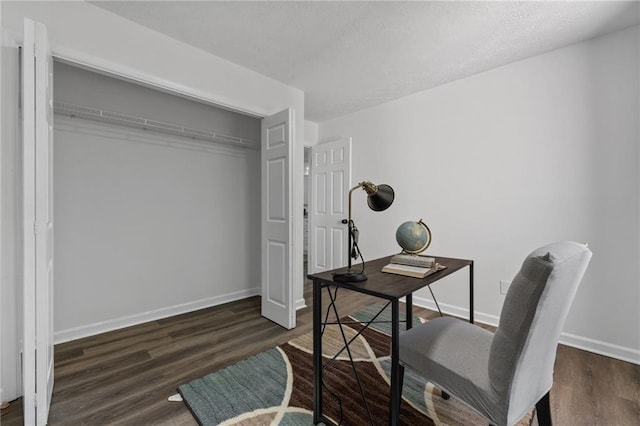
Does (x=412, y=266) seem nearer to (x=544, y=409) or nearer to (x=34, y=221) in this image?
(x=544, y=409)

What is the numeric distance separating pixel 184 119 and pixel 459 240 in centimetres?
327

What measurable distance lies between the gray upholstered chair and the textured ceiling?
180 cm

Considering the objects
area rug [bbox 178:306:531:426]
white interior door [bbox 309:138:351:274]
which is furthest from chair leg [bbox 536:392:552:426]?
white interior door [bbox 309:138:351:274]

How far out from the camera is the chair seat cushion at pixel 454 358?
41.0 inches

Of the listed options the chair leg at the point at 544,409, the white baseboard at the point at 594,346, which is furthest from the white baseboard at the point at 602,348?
the chair leg at the point at 544,409

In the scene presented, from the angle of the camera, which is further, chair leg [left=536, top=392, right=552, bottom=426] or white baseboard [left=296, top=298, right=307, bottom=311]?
white baseboard [left=296, top=298, right=307, bottom=311]

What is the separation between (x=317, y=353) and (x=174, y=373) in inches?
47.0

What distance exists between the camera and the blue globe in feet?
5.35

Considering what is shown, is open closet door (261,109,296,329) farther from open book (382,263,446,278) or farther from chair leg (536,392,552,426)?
chair leg (536,392,552,426)

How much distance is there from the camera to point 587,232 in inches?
88.1

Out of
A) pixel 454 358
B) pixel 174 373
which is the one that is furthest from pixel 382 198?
pixel 174 373

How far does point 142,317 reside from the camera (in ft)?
9.18

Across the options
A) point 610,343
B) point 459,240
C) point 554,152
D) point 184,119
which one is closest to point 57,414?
point 184,119

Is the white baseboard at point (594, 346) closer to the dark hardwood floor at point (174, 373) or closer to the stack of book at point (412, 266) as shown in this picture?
the dark hardwood floor at point (174, 373)
